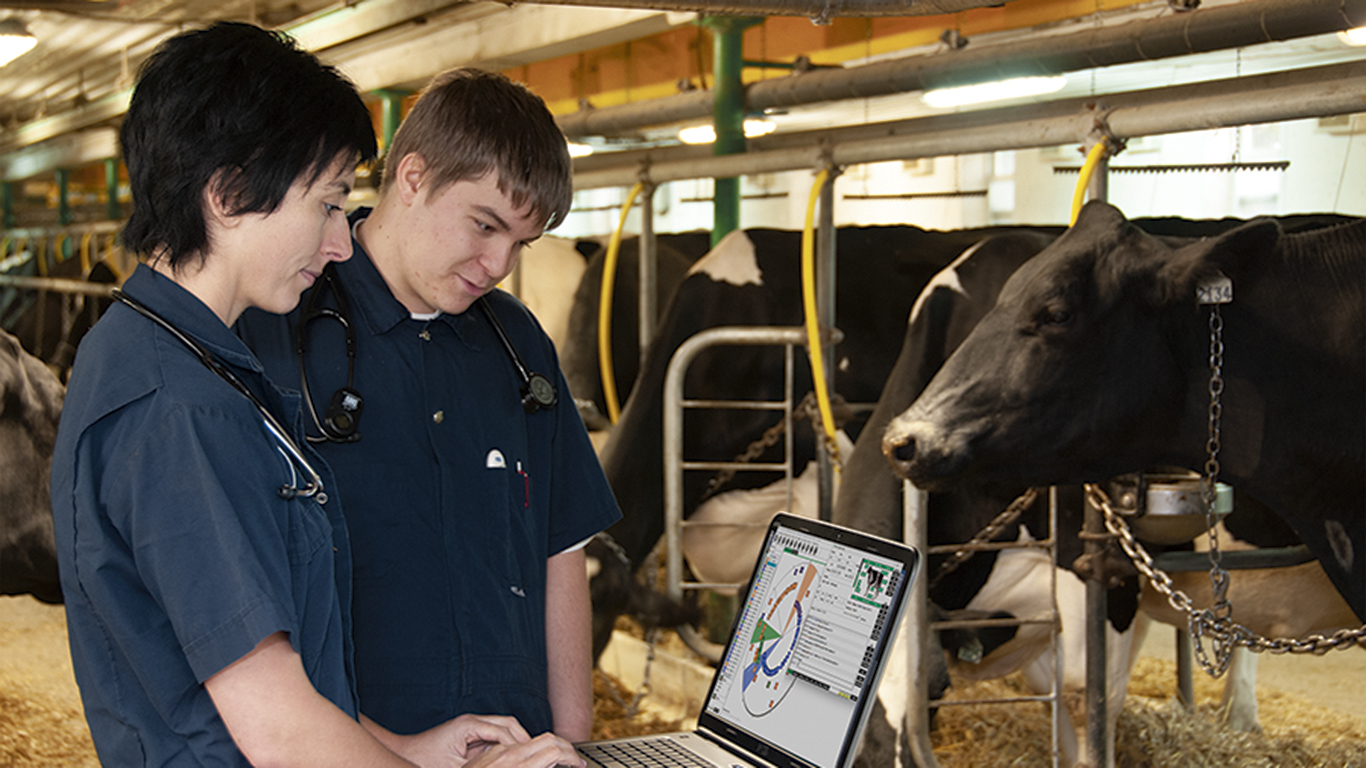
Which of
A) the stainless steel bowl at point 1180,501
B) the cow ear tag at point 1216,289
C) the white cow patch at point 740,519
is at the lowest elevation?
the white cow patch at point 740,519

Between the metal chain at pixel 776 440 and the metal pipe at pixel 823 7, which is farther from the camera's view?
the metal chain at pixel 776 440

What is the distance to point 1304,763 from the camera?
3898 millimetres

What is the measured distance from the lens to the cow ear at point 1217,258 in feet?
7.75

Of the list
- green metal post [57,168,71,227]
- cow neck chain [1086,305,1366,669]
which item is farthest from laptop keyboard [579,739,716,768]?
green metal post [57,168,71,227]

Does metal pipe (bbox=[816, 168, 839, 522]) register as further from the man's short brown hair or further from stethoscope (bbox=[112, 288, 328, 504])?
stethoscope (bbox=[112, 288, 328, 504])

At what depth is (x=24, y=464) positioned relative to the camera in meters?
2.94

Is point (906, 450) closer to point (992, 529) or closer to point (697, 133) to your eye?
point (992, 529)

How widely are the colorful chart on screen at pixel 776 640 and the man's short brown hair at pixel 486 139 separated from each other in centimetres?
58

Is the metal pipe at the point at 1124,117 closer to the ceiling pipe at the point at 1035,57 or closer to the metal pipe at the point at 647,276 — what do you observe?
the ceiling pipe at the point at 1035,57

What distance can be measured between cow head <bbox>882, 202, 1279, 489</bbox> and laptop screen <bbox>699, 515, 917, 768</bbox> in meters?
1.16

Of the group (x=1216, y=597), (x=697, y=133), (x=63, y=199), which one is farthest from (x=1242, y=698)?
(x=63, y=199)

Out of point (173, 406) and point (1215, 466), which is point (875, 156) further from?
point (173, 406)

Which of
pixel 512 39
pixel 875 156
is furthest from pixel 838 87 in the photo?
pixel 512 39

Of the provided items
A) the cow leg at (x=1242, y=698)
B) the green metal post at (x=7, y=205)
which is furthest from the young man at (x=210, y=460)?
the green metal post at (x=7, y=205)
